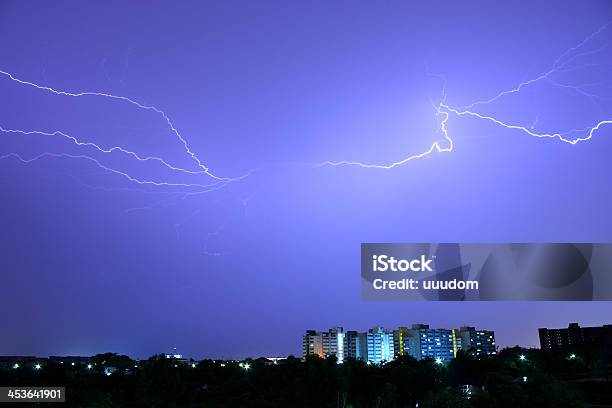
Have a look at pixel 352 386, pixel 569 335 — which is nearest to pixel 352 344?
pixel 569 335

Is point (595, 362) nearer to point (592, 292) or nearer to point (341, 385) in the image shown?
point (341, 385)

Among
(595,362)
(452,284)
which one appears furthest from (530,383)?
(595,362)

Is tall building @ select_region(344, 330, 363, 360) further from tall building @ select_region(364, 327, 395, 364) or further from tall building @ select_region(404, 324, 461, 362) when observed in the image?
tall building @ select_region(404, 324, 461, 362)

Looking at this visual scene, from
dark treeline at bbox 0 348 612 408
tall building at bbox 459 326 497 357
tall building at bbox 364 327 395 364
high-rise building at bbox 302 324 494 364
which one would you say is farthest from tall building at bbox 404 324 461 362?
dark treeline at bbox 0 348 612 408

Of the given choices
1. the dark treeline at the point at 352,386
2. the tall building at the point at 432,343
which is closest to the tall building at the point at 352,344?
the tall building at the point at 432,343

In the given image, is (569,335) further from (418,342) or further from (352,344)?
(352,344)

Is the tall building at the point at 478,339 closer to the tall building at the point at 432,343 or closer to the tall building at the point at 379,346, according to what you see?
the tall building at the point at 432,343
